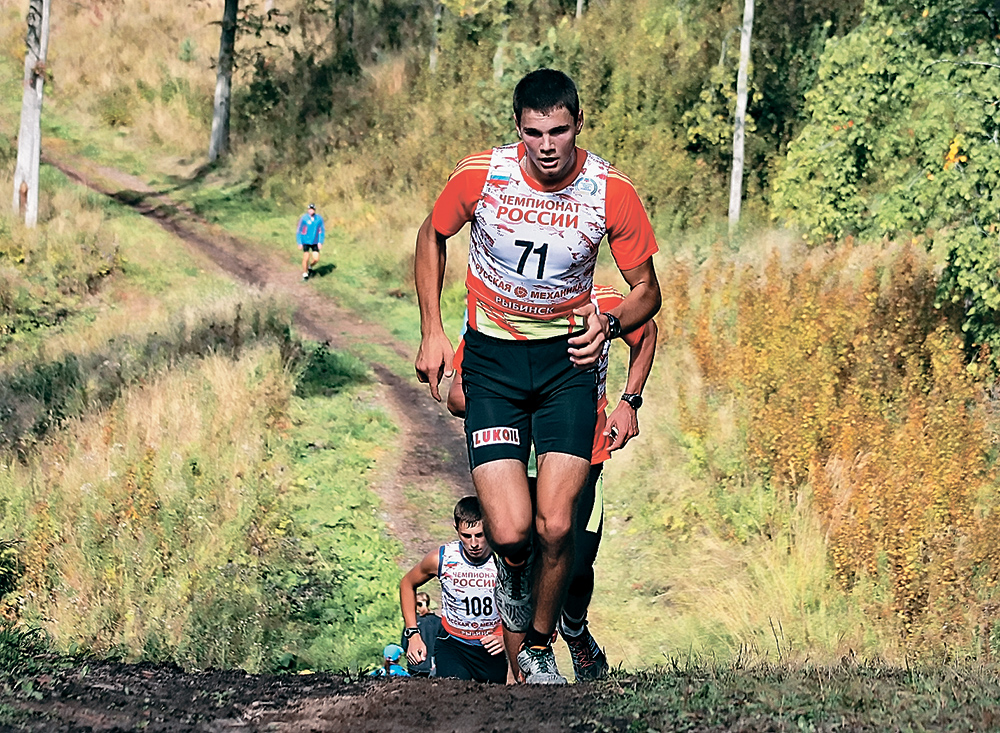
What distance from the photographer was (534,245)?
4.62m

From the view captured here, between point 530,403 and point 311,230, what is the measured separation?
50.2ft

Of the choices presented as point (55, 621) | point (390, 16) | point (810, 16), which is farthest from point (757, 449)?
point (390, 16)

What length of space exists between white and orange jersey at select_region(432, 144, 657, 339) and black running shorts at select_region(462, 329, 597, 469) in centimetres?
8

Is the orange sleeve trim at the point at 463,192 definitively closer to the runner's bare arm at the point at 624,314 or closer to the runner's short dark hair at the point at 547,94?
the runner's short dark hair at the point at 547,94

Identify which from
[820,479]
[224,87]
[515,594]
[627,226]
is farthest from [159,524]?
[224,87]

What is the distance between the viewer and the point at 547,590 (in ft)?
16.1

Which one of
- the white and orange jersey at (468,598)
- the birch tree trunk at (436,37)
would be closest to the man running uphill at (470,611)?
the white and orange jersey at (468,598)

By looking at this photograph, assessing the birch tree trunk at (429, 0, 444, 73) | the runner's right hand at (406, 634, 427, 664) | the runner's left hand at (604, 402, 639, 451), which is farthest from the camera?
the birch tree trunk at (429, 0, 444, 73)

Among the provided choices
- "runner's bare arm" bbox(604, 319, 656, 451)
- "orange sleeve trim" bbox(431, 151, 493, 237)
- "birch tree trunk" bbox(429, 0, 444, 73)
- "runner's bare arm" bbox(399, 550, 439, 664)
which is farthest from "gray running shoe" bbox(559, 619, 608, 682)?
"birch tree trunk" bbox(429, 0, 444, 73)

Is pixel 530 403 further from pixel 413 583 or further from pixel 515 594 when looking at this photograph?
pixel 413 583

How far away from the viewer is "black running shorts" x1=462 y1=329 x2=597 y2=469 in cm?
475

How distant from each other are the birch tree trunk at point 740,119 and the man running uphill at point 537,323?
16280 millimetres

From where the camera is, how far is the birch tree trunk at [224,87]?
26906mm

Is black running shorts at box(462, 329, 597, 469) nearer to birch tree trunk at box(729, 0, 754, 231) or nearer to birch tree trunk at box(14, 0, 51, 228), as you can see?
birch tree trunk at box(729, 0, 754, 231)
